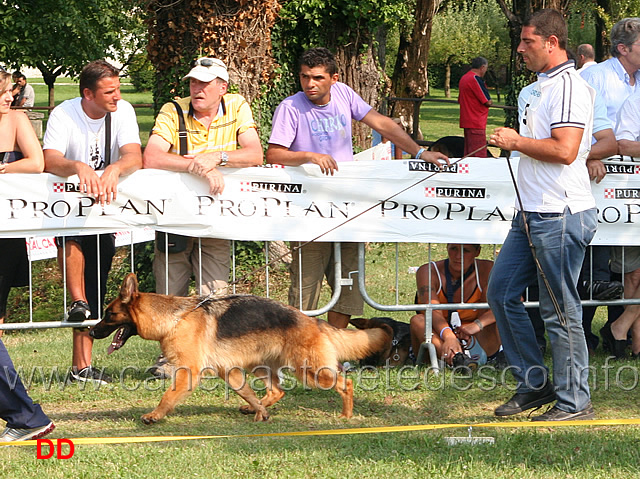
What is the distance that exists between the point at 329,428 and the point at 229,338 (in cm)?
88

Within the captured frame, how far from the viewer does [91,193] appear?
6156mm

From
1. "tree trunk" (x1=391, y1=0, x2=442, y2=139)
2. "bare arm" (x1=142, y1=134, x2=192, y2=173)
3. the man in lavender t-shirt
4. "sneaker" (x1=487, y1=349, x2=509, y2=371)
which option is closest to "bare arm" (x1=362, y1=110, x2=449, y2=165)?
the man in lavender t-shirt

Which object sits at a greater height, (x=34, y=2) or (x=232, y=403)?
(x=34, y=2)

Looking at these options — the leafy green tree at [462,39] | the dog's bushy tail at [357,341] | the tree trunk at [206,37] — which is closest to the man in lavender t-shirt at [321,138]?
the dog's bushy tail at [357,341]

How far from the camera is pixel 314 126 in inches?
262

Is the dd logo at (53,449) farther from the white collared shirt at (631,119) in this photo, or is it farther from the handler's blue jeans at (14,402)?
the white collared shirt at (631,119)

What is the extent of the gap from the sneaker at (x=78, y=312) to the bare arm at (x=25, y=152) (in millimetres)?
1013

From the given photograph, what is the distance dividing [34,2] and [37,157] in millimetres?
17767

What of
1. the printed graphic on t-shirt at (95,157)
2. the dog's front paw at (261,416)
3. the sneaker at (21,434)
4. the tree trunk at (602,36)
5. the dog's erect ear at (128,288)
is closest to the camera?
the sneaker at (21,434)

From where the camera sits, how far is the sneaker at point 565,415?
5.18 metres

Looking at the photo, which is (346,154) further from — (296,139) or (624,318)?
(624,318)

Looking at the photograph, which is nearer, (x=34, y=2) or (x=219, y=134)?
(x=219, y=134)

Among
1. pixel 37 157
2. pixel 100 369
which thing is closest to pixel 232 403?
pixel 100 369

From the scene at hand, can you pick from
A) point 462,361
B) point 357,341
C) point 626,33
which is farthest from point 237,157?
point 626,33
